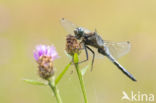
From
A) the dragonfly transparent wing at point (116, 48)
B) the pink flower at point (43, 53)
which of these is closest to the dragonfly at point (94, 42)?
the dragonfly transparent wing at point (116, 48)

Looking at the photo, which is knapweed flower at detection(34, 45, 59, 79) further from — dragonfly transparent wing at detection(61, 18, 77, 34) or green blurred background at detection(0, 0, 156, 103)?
green blurred background at detection(0, 0, 156, 103)

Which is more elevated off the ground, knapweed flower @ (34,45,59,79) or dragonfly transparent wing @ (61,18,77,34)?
dragonfly transparent wing @ (61,18,77,34)

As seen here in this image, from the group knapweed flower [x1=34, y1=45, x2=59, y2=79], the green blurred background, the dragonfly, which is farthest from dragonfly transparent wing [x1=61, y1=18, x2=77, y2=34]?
the green blurred background

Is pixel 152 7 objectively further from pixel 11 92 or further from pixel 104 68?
pixel 11 92

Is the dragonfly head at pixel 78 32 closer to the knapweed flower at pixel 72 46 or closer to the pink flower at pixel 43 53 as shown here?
the knapweed flower at pixel 72 46

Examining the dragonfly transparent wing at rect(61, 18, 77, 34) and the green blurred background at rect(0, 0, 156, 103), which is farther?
the green blurred background at rect(0, 0, 156, 103)

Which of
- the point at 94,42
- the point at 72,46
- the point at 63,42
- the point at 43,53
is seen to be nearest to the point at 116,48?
the point at 94,42

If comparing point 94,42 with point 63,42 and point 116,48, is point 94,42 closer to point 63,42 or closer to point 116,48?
point 116,48
